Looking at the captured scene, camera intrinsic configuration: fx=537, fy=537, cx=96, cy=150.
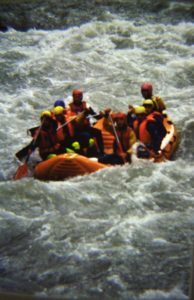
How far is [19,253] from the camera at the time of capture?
3.73 metres

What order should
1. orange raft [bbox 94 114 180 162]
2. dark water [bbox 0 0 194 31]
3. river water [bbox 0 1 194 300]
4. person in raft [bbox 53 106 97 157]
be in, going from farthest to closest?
dark water [bbox 0 0 194 31]
orange raft [bbox 94 114 180 162]
person in raft [bbox 53 106 97 157]
river water [bbox 0 1 194 300]

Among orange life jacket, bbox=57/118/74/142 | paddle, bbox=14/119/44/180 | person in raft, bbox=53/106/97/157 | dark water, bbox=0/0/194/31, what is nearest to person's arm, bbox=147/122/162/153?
person in raft, bbox=53/106/97/157

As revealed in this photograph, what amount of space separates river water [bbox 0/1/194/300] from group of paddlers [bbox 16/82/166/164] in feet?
0.57

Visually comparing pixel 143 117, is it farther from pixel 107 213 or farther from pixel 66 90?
pixel 66 90

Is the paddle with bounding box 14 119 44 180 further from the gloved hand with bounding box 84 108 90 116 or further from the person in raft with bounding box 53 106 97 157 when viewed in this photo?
the gloved hand with bounding box 84 108 90 116

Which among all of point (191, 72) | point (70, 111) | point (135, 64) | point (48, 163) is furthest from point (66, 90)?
point (48, 163)

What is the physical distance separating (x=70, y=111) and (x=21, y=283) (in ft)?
6.77

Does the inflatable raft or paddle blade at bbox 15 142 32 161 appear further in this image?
paddle blade at bbox 15 142 32 161

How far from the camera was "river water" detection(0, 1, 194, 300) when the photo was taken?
11.2 ft

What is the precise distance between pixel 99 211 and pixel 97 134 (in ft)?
2.51

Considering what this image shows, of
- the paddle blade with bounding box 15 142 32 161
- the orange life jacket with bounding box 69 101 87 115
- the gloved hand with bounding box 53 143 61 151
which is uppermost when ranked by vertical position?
the orange life jacket with bounding box 69 101 87 115

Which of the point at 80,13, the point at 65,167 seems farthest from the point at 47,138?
the point at 80,13

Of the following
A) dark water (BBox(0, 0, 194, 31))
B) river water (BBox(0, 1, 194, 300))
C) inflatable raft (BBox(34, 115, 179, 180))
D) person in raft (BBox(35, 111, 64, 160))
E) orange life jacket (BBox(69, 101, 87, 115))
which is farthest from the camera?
dark water (BBox(0, 0, 194, 31))

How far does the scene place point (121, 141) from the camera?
15.2 feet
